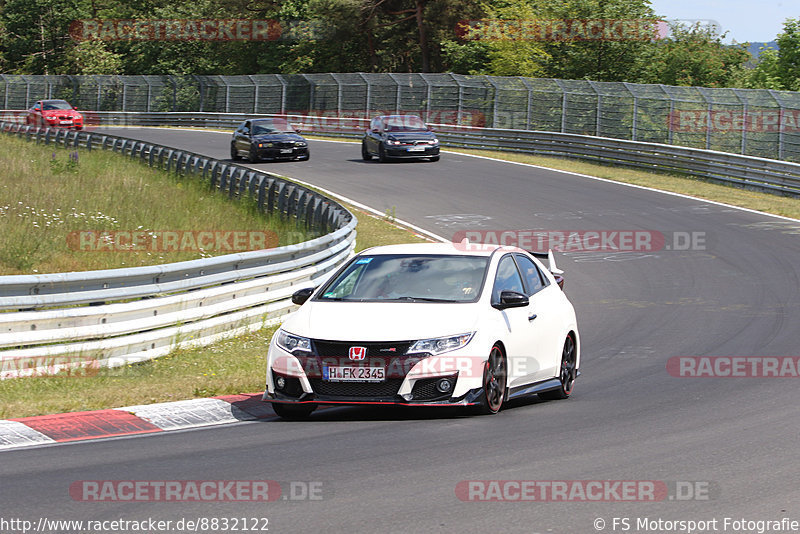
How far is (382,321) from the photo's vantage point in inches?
346

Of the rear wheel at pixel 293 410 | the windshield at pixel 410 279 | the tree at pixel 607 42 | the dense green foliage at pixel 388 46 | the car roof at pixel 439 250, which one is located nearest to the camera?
the rear wheel at pixel 293 410

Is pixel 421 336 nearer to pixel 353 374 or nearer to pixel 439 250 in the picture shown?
pixel 353 374

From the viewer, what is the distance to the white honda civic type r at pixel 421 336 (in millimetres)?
8594

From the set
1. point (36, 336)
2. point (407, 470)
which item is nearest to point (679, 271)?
point (36, 336)

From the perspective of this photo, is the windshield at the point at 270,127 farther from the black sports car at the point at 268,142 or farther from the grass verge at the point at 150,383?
the grass verge at the point at 150,383

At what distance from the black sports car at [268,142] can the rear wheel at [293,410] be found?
3023 centimetres

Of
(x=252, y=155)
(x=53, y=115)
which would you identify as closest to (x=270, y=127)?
→ (x=252, y=155)

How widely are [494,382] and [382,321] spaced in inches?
42.6

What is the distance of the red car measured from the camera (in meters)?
52.3

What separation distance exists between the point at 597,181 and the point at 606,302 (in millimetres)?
16403

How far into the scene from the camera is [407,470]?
6805mm

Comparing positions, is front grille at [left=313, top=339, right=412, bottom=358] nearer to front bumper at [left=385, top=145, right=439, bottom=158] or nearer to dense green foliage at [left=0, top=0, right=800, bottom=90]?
front bumper at [left=385, top=145, right=439, bottom=158]

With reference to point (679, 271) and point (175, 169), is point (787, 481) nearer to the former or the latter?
point (679, 271)

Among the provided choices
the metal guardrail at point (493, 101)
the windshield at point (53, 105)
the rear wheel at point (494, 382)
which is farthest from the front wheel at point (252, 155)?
the rear wheel at point (494, 382)
